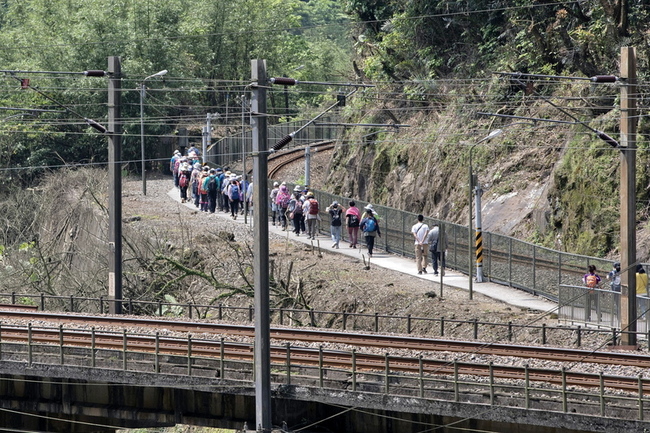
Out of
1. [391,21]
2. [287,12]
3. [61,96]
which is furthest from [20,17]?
[391,21]

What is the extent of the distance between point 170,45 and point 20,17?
2441 cm

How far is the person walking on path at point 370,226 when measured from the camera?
36344 mm

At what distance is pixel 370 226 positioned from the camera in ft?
119

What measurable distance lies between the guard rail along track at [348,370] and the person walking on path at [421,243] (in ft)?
38.2

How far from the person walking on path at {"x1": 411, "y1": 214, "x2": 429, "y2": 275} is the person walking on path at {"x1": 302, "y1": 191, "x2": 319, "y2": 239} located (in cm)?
502

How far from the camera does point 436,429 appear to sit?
66.8 ft

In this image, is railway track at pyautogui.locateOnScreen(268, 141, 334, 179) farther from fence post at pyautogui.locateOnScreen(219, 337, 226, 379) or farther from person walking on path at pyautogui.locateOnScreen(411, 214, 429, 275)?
fence post at pyautogui.locateOnScreen(219, 337, 226, 379)

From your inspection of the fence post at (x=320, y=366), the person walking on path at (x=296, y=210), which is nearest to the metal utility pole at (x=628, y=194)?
the fence post at (x=320, y=366)

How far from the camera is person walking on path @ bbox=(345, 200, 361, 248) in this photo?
37.7 metres

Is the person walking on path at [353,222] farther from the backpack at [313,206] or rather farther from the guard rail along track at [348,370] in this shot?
the guard rail along track at [348,370]

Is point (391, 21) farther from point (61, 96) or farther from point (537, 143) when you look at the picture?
point (61, 96)

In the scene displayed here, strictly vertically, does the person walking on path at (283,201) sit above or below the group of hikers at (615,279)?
above

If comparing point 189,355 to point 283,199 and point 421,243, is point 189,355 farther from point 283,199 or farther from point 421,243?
point 283,199

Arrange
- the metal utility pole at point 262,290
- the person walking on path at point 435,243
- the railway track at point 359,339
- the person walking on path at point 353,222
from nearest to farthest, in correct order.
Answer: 1. the metal utility pole at point 262,290
2. the railway track at point 359,339
3. the person walking on path at point 435,243
4. the person walking on path at point 353,222
